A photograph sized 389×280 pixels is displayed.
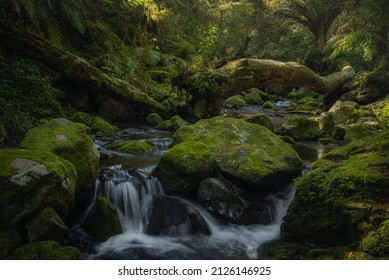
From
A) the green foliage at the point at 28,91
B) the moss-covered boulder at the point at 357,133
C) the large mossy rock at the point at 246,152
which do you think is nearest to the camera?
the large mossy rock at the point at 246,152

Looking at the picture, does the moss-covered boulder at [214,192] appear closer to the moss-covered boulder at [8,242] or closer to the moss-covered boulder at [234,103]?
the moss-covered boulder at [8,242]

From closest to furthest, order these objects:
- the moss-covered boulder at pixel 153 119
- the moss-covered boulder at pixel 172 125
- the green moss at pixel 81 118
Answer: the green moss at pixel 81 118, the moss-covered boulder at pixel 172 125, the moss-covered boulder at pixel 153 119

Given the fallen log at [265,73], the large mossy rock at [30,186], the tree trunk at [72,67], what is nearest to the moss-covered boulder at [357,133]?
the fallen log at [265,73]

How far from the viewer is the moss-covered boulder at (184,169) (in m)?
4.58

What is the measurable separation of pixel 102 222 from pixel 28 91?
14.7 feet

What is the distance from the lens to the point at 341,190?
3527 mm

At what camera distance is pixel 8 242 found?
3.07m

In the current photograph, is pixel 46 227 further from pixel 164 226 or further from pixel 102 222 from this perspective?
pixel 164 226

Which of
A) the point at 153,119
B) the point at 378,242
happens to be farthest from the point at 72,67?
the point at 378,242

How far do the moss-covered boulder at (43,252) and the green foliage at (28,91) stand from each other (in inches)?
135

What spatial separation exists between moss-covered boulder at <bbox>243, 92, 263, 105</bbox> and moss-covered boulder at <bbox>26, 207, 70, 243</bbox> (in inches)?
482

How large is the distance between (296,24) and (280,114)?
502 inches

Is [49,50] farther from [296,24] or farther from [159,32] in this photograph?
[296,24]

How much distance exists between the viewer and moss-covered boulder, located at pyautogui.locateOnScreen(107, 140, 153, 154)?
6.01 meters
